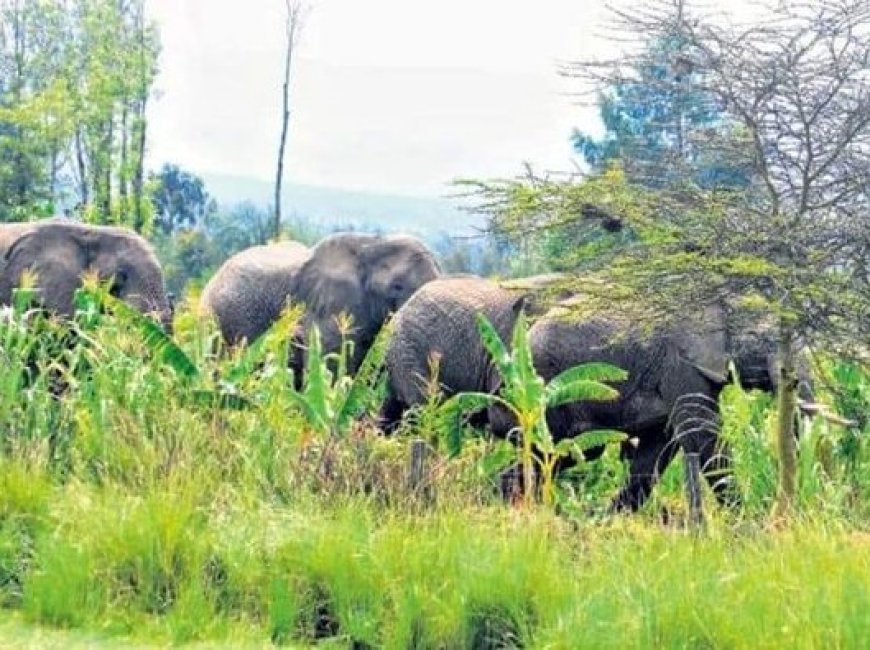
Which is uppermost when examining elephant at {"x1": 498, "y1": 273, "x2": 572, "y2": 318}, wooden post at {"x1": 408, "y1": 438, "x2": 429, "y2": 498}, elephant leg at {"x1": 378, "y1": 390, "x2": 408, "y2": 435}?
elephant at {"x1": 498, "y1": 273, "x2": 572, "y2": 318}

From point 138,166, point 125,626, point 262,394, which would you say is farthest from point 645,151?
point 138,166

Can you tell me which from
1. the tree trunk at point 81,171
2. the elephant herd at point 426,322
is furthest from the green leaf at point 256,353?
the tree trunk at point 81,171

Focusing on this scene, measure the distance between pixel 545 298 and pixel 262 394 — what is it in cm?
172

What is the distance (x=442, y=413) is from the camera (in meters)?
8.54

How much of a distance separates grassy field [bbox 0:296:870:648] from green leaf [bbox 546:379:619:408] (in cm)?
52

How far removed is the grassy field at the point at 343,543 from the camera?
5.38m

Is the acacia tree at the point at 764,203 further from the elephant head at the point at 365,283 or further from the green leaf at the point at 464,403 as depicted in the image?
the elephant head at the point at 365,283

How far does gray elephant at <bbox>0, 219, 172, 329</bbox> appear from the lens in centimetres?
1365

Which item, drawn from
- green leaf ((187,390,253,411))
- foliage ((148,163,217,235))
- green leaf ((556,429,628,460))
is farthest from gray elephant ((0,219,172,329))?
foliage ((148,163,217,235))

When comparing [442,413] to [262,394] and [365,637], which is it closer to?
[262,394]

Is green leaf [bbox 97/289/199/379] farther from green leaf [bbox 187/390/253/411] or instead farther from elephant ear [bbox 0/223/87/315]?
elephant ear [bbox 0/223/87/315]

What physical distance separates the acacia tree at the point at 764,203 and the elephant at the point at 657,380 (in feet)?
3.30

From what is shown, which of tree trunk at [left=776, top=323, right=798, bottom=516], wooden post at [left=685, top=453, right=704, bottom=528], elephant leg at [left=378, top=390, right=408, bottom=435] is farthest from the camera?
elephant leg at [left=378, top=390, right=408, bottom=435]

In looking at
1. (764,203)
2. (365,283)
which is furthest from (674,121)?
(365,283)
